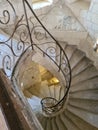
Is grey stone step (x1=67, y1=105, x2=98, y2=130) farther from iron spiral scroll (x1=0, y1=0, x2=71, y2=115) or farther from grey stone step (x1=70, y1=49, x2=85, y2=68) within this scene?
grey stone step (x1=70, y1=49, x2=85, y2=68)

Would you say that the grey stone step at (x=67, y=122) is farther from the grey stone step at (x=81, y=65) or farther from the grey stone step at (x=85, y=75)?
the grey stone step at (x=81, y=65)

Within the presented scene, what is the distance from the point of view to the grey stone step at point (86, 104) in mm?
5633

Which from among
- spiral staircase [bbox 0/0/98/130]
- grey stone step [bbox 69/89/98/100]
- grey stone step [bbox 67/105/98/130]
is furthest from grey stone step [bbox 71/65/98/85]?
grey stone step [bbox 67/105/98/130]

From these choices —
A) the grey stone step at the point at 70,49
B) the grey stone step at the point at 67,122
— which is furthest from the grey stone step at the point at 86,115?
the grey stone step at the point at 70,49

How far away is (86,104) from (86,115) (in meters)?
0.31

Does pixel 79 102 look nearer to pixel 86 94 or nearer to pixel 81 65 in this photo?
pixel 86 94

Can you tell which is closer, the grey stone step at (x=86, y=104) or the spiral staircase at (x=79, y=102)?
the spiral staircase at (x=79, y=102)

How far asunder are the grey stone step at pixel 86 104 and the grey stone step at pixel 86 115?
8 centimetres

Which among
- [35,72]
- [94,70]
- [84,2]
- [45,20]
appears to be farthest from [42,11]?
[35,72]

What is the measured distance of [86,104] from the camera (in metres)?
5.74

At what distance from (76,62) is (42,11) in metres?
1.60

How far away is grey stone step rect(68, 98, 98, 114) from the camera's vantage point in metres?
5.63

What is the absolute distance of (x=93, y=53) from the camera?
19.3ft

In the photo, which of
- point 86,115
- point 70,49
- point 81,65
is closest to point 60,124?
point 86,115
